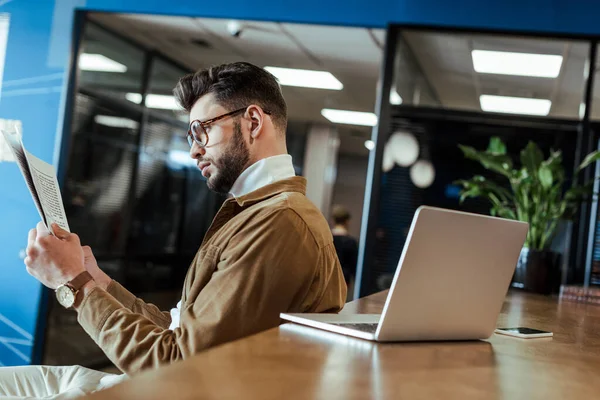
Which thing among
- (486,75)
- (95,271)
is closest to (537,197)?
(486,75)

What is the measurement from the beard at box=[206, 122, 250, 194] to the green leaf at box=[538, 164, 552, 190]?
90.7 inches

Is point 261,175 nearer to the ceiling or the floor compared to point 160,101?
nearer to the floor

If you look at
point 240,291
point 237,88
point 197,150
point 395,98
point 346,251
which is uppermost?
point 395,98

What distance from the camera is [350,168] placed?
1305 centimetres

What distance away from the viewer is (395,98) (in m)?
4.77

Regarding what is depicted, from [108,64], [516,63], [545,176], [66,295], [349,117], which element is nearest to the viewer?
[66,295]

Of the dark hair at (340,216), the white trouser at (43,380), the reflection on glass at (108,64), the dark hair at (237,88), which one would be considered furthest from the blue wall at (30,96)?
the white trouser at (43,380)

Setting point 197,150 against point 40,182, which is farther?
point 197,150

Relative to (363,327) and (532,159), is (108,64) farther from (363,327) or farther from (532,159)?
(363,327)

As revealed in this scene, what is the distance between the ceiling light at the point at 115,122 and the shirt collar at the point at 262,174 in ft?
13.8

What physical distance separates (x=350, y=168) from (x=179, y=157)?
5698mm

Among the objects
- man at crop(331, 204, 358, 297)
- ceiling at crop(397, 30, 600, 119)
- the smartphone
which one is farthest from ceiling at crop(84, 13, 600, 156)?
the smartphone

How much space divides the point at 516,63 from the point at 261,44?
197 centimetres

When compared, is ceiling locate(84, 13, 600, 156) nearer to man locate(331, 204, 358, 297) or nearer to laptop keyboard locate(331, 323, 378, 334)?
man locate(331, 204, 358, 297)
